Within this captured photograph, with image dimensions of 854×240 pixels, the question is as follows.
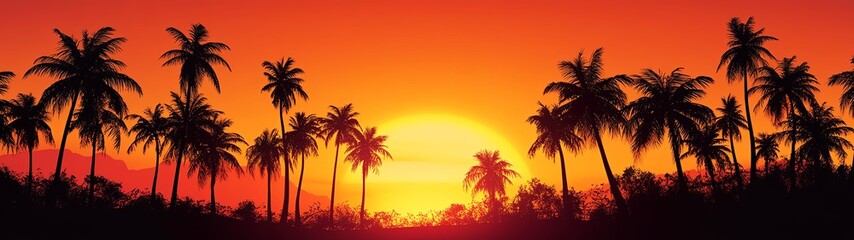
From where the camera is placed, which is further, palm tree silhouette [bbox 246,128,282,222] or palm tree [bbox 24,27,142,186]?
palm tree silhouette [bbox 246,128,282,222]

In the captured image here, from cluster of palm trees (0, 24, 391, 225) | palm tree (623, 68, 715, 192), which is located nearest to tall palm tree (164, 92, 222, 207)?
cluster of palm trees (0, 24, 391, 225)

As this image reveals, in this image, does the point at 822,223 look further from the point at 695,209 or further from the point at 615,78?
the point at 615,78

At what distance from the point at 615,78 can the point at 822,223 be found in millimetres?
17945

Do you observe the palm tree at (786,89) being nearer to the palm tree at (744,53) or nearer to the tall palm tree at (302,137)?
the palm tree at (744,53)

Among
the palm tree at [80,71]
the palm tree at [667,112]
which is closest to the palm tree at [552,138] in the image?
the palm tree at [667,112]

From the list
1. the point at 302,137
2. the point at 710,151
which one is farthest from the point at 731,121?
the point at 302,137

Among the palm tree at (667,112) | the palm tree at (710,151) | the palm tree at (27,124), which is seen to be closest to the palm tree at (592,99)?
the palm tree at (667,112)

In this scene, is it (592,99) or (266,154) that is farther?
(266,154)

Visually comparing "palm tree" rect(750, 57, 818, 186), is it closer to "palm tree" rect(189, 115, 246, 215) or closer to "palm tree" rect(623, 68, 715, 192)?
"palm tree" rect(623, 68, 715, 192)

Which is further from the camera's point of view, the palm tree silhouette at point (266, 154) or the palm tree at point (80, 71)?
the palm tree silhouette at point (266, 154)

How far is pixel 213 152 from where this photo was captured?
182 feet

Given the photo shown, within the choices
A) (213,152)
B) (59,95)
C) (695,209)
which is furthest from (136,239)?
(213,152)

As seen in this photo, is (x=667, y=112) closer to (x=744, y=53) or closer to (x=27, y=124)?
(x=744, y=53)

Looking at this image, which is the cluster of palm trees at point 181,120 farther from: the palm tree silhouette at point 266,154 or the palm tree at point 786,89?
the palm tree at point 786,89
